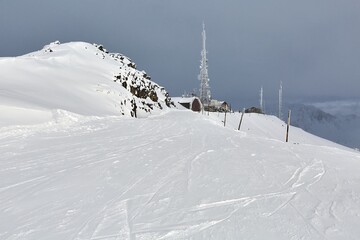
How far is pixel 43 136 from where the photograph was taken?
10633mm

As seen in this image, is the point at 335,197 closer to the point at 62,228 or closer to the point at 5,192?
the point at 62,228

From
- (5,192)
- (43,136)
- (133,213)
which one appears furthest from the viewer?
(43,136)

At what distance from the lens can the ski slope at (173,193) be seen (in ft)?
12.2

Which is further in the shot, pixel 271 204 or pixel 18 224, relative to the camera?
pixel 271 204

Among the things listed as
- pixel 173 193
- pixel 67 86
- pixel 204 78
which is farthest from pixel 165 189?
pixel 204 78

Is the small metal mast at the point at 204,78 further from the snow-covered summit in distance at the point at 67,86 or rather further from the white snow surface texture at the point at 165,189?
the white snow surface texture at the point at 165,189

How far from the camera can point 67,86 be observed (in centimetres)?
2242

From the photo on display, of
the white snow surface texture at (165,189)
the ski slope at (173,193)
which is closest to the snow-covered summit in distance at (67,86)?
the white snow surface texture at (165,189)

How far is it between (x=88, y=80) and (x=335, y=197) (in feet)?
80.2

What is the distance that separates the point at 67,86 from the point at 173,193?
19462 mm

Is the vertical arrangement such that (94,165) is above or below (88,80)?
below

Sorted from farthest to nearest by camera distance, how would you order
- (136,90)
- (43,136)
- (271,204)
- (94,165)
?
(136,90), (43,136), (94,165), (271,204)

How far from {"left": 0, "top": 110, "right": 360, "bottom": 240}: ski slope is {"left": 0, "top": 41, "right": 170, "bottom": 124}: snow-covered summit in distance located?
4.73 metres

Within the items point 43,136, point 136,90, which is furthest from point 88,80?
point 43,136
